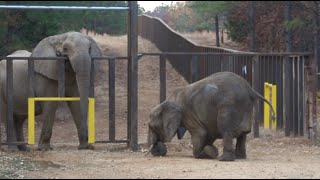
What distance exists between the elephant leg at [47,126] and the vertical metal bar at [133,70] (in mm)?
1357

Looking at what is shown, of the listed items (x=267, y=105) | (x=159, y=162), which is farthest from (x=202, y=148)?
(x=267, y=105)

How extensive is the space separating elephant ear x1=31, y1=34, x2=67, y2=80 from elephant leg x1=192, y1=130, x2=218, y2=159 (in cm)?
317

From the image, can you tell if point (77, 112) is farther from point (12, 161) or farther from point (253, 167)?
point (253, 167)

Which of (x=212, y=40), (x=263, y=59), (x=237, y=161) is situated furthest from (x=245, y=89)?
(x=212, y=40)

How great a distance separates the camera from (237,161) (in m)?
12.5

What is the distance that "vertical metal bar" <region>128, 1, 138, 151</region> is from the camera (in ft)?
46.8

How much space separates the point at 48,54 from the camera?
1489 centimetres

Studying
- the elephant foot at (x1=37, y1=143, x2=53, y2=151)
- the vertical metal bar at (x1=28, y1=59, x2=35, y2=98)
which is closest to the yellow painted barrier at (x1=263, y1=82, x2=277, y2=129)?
the elephant foot at (x1=37, y1=143, x2=53, y2=151)

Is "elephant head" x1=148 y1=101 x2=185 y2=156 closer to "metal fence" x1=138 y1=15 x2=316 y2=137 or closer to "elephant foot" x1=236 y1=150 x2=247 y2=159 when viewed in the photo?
"elephant foot" x1=236 y1=150 x2=247 y2=159

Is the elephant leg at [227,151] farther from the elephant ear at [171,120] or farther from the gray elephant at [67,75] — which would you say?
the gray elephant at [67,75]

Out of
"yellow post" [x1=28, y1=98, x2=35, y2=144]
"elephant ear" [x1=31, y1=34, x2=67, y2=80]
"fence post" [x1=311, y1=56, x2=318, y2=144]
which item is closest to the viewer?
"yellow post" [x1=28, y1=98, x2=35, y2=144]

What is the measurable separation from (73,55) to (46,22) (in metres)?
1.20

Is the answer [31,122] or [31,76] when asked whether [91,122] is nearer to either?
[31,122]

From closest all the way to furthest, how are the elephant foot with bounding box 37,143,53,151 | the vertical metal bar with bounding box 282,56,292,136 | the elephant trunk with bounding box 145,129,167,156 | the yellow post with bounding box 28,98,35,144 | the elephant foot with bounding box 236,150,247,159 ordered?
the elephant foot with bounding box 236,150,247,159 < the elephant trunk with bounding box 145,129,167,156 < the yellow post with bounding box 28,98,35,144 < the elephant foot with bounding box 37,143,53,151 < the vertical metal bar with bounding box 282,56,292,136
